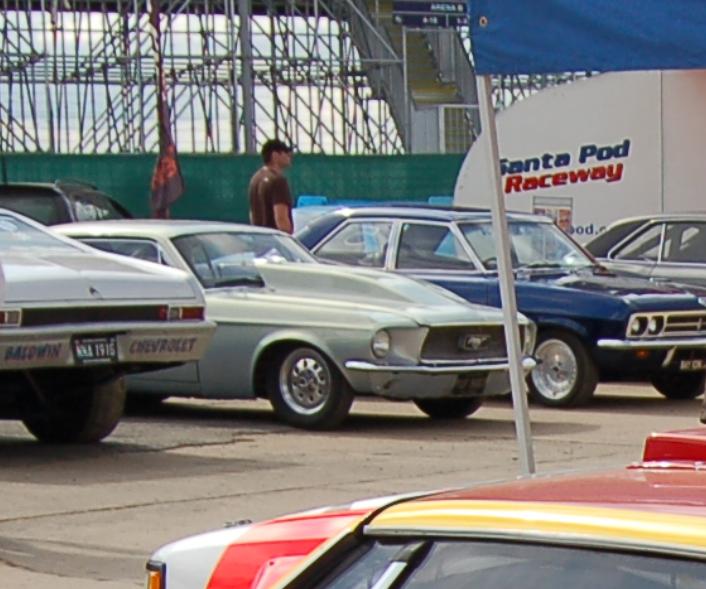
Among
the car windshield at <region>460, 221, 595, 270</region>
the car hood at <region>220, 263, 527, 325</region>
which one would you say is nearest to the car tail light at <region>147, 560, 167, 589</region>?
the car hood at <region>220, 263, 527, 325</region>

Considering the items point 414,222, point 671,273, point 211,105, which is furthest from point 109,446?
point 211,105

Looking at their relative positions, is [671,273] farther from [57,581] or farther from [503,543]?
Answer: [503,543]

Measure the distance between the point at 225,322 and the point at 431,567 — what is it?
9.81 m

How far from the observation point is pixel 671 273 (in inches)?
645

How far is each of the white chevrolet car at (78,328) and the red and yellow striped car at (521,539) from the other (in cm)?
654

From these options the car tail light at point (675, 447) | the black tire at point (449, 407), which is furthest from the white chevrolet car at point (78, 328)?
the car tail light at point (675, 447)

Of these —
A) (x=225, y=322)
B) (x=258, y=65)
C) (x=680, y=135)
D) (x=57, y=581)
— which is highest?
(x=258, y=65)

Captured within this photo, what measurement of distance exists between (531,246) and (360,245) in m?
1.35

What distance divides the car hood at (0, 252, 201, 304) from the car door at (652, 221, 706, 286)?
6.44 metres

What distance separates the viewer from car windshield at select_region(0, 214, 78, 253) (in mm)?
10992

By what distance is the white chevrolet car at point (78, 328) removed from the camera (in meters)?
10.1

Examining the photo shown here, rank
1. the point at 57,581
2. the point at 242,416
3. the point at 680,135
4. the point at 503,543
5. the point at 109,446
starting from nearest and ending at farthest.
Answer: the point at 503,543 < the point at 57,581 < the point at 109,446 < the point at 242,416 < the point at 680,135

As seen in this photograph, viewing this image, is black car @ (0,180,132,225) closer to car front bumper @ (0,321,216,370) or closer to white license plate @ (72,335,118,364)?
car front bumper @ (0,321,216,370)

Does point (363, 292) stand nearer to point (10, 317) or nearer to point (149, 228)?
point (149, 228)
